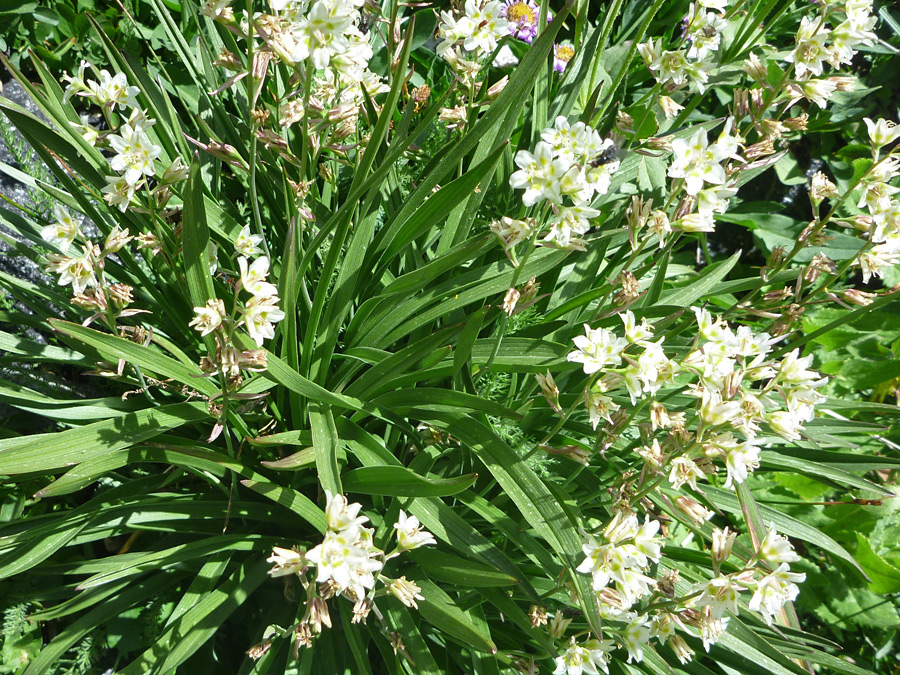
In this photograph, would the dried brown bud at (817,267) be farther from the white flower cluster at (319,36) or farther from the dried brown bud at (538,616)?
the white flower cluster at (319,36)

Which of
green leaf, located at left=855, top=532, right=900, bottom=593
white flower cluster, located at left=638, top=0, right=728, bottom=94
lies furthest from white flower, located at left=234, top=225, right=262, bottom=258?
green leaf, located at left=855, top=532, right=900, bottom=593

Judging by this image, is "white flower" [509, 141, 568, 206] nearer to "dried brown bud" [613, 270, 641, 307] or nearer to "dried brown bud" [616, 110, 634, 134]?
"dried brown bud" [613, 270, 641, 307]

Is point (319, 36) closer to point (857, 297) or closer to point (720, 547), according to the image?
point (720, 547)

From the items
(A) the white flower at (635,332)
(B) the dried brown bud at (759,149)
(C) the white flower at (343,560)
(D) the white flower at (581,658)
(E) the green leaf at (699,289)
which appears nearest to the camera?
(C) the white flower at (343,560)

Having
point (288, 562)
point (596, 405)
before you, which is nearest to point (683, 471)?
point (596, 405)

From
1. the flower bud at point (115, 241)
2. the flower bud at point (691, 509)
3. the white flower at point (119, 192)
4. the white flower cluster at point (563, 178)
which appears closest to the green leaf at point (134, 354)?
the flower bud at point (115, 241)

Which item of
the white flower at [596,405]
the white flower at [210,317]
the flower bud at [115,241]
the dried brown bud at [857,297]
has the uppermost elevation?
the flower bud at [115,241]
